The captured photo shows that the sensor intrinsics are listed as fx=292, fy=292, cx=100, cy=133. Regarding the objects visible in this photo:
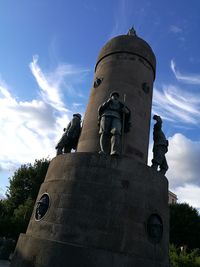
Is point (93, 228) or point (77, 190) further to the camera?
point (77, 190)

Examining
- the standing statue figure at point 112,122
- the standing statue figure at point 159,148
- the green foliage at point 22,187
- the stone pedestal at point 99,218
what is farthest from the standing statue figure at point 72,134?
the green foliage at point 22,187

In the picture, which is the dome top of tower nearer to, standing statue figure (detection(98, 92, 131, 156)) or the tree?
standing statue figure (detection(98, 92, 131, 156))

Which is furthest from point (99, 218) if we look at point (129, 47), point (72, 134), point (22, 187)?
point (22, 187)

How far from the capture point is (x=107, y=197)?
841 cm

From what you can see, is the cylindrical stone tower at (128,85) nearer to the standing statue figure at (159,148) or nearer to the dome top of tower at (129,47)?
the dome top of tower at (129,47)

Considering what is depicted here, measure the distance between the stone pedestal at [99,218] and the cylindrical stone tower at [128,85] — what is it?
1.60 m

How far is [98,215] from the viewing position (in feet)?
26.6

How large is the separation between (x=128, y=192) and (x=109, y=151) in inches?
70.3

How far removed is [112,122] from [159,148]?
2.47 meters

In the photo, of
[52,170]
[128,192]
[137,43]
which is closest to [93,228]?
[128,192]

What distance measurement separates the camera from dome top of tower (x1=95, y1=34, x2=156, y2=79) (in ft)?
40.9

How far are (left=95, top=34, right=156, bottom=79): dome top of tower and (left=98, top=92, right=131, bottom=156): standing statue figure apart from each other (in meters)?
3.04

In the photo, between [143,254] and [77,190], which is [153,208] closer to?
[143,254]

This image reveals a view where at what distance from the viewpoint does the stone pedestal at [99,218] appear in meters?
7.51
